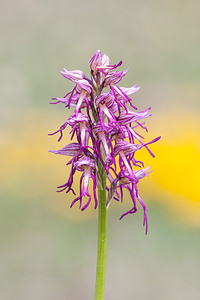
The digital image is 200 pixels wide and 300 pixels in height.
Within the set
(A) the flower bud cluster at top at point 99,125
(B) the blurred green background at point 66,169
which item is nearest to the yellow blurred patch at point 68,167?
(B) the blurred green background at point 66,169

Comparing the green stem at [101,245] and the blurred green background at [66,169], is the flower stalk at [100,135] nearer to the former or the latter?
the green stem at [101,245]

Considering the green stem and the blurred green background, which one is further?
the blurred green background

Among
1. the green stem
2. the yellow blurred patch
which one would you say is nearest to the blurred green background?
the yellow blurred patch

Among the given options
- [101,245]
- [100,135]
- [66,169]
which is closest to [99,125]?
[100,135]

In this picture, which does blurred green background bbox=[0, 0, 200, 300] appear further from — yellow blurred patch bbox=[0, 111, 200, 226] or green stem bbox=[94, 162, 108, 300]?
green stem bbox=[94, 162, 108, 300]

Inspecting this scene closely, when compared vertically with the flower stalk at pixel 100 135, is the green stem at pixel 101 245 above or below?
below

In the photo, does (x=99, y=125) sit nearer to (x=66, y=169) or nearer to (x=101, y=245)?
(x=101, y=245)
